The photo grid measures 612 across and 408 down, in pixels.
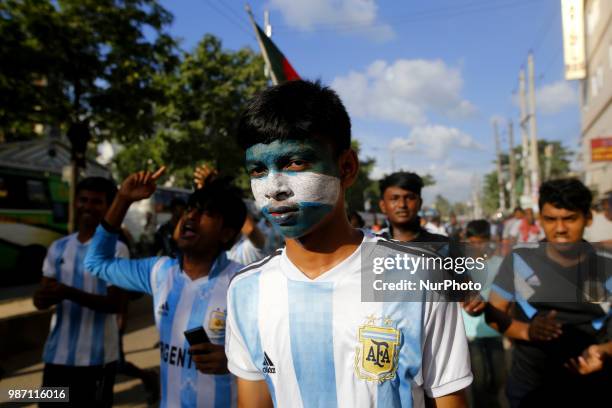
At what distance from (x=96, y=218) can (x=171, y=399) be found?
61.9 inches

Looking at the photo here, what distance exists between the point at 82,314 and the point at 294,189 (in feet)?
8.21

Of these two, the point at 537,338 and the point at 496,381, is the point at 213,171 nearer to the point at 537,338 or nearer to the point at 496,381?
the point at 537,338

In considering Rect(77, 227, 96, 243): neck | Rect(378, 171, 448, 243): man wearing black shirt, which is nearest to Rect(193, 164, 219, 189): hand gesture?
Rect(77, 227, 96, 243): neck

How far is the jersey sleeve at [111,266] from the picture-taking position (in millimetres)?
2637

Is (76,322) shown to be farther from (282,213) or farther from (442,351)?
(442,351)

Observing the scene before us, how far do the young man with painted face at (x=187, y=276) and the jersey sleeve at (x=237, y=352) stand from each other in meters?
0.58

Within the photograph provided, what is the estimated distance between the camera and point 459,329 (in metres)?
1.49

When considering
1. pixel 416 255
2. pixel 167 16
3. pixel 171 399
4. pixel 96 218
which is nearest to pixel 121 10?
pixel 167 16

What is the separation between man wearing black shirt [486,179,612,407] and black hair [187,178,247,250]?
1.46 m

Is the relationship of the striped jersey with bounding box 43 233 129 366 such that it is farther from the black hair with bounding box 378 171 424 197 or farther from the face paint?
the black hair with bounding box 378 171 424 197

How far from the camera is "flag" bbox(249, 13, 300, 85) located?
15.2ft

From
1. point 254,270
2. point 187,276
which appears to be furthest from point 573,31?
point 187,276

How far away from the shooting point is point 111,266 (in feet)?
8.75

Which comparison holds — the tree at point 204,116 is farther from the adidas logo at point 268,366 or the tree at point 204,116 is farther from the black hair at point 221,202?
the adidas logo at point 268,366
